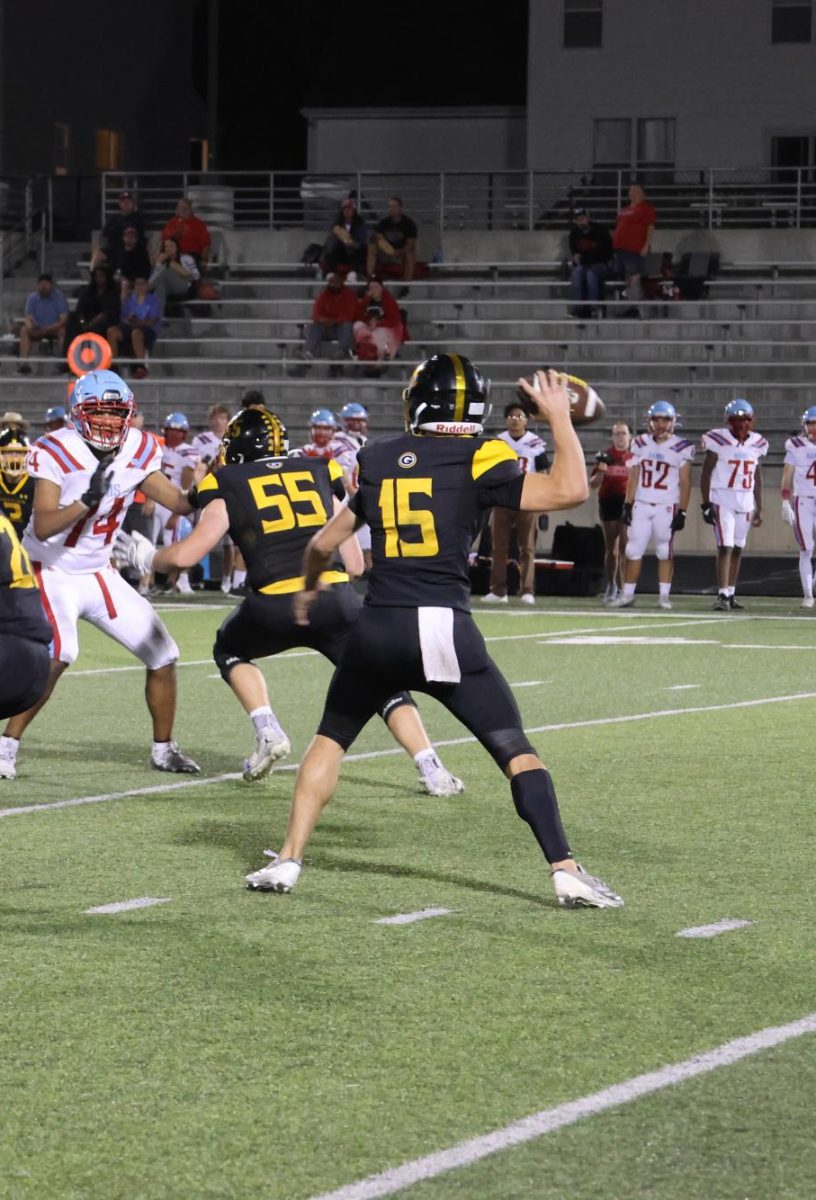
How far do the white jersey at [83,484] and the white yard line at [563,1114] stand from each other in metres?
4.56

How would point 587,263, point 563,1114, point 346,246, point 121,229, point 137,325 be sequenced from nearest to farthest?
1. point 563,1114
2. point 137,325
3. point 587,263
4. point 121,229
5. point 346,246

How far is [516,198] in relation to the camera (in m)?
33.0

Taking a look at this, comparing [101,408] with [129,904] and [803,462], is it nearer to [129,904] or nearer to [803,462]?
[129,904]

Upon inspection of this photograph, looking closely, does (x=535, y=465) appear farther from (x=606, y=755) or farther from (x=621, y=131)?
(x=621, y=131)

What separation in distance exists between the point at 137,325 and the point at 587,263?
6227mm

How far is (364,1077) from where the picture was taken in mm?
4570

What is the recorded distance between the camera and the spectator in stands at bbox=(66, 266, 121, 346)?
28203 millimetres

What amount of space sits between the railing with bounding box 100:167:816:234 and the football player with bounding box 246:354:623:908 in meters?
24.9

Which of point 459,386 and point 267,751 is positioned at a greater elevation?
point 459,386

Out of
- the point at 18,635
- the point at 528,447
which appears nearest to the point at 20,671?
the point at 18,635

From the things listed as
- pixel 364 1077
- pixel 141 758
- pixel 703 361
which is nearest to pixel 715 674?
pixel 141 758

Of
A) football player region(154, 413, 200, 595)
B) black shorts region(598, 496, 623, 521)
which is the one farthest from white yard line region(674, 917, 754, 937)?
football player region(154, 413, 200, 595)

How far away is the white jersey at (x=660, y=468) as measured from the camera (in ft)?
66.6

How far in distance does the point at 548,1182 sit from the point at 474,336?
2582cm
